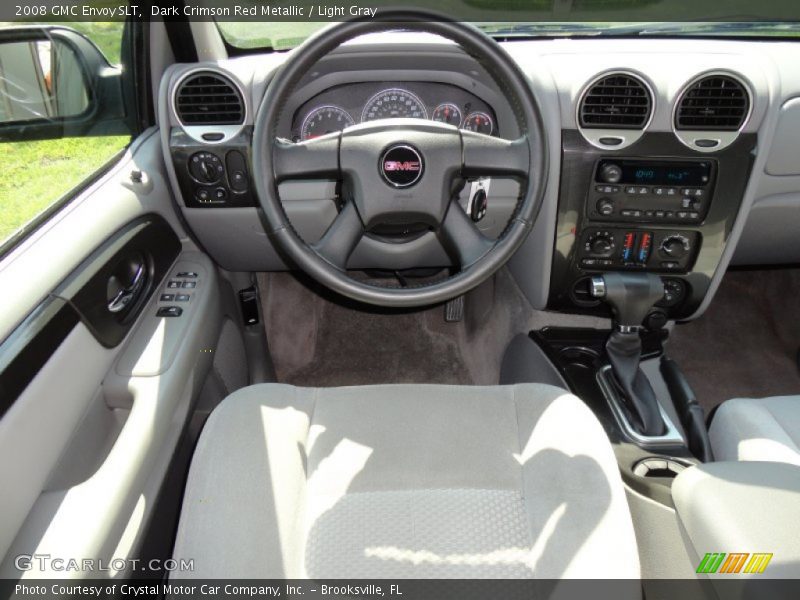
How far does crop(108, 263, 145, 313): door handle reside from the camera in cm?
147

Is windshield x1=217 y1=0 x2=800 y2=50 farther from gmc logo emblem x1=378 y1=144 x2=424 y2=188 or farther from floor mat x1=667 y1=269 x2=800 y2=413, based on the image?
floor mat x1=667 y1=269 x2=800 y2=413

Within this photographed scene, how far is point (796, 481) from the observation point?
1.03 m

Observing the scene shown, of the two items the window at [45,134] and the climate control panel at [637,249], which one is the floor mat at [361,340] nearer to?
the climate control panel at [637,249]

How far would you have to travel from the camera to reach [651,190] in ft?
5.67

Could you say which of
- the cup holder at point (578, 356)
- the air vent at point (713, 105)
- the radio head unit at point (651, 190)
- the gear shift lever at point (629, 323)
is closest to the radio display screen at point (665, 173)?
the radio head unit at point (651, 190)

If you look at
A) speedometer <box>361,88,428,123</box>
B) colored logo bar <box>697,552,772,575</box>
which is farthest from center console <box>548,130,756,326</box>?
colored logo bar <box>697,552,772,575</box>

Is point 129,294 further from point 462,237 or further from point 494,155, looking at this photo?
point 494,155

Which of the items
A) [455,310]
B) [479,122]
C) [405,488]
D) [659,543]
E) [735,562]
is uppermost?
[479,122]

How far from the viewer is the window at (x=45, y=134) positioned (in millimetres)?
1451

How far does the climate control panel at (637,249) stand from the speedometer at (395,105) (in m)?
0.62

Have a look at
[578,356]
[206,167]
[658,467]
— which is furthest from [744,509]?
[206,167]

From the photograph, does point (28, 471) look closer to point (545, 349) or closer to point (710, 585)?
point (710, 585)

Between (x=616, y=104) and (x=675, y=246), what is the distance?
0.47 metres

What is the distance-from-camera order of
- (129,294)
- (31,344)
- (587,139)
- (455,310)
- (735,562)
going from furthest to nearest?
1. (455,310)
2. (587,139)
3. (129,294)
4. (31,344)
5. (735,562)
